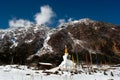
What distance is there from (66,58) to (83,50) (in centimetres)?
13937

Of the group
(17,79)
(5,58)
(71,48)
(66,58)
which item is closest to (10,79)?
(17,79)

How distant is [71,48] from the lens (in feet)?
653

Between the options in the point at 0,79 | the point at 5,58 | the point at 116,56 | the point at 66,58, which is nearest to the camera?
the point at 0,79

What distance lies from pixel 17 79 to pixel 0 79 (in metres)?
1.28

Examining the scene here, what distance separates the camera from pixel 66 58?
61.0 m

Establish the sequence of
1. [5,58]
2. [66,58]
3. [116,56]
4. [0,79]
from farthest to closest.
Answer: [116,56] < [5,58] < [66,58] < [0,79]

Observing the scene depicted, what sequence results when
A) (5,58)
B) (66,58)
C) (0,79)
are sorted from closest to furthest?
(0,79), (66,58), (5,58)

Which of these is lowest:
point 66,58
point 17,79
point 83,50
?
point 17,79

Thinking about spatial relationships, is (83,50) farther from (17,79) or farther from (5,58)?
(17,79)

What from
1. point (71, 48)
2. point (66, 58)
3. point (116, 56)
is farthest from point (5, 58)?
point (116, 56)

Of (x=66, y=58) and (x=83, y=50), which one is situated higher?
(x=83, y=50)

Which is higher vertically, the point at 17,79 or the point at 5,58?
the point at 5,58

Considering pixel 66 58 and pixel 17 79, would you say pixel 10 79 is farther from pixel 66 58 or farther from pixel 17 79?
pixel 66 58

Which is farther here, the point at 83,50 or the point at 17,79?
the point at 83,50
